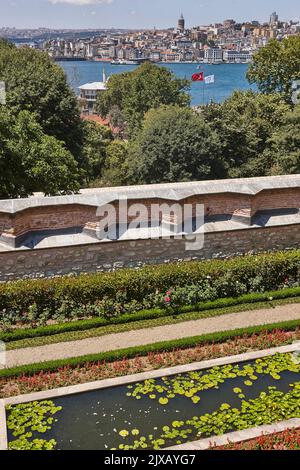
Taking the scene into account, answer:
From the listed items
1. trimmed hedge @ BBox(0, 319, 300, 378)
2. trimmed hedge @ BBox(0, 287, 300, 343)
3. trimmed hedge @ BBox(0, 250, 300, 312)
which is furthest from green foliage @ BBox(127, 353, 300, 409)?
trimmed hedge @ BBox(0, 250, 300, 312)

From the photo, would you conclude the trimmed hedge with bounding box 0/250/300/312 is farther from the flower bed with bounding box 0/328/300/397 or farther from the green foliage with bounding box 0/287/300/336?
the flower bed with bounding box 0/328/300/397

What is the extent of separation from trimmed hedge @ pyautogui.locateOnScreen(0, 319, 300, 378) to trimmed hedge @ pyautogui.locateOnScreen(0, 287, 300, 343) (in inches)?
44.7

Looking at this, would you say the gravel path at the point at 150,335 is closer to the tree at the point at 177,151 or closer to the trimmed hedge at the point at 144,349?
the trimmed hedge at the point at 144,349

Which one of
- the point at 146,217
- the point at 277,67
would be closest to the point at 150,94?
the point at 277,67

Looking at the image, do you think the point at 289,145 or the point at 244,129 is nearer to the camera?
the point at 289,145

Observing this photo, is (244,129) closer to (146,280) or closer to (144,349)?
(146,280)

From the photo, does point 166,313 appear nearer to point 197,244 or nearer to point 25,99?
point 197,244

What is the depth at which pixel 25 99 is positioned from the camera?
21812 millimetres

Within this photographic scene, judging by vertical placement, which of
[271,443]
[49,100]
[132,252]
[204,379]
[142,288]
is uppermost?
[49,100]

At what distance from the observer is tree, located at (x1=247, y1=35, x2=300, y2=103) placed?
1254 inches

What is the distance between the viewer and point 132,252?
11531 mm

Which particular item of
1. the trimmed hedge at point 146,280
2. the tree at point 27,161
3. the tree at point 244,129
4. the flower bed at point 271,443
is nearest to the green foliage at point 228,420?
the flower bed at point 271,443

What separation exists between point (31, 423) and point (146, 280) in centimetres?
408
